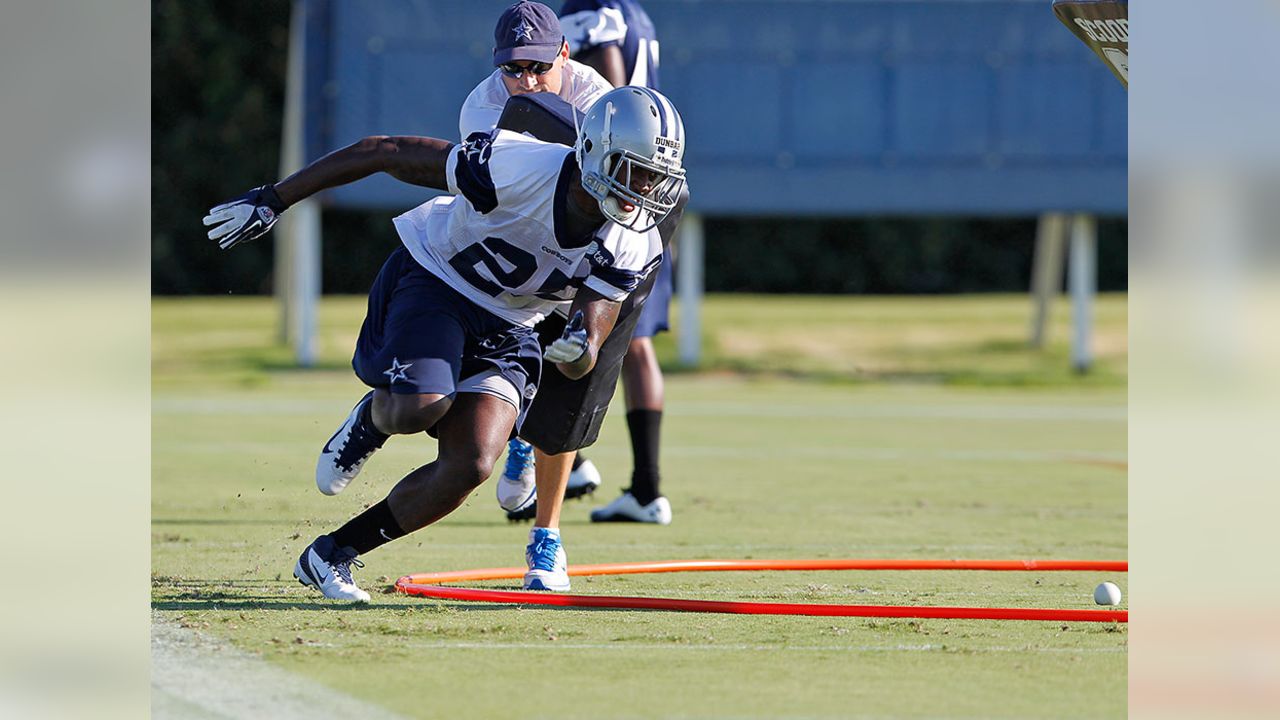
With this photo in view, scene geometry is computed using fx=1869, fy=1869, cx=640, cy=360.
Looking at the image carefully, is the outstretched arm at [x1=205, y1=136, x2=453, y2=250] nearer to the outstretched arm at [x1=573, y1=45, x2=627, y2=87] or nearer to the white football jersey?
the white football jersey

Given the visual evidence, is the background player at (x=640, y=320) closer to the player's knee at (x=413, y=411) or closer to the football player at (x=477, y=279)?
the football player at (x=477, y=279)

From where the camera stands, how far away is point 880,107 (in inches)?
842

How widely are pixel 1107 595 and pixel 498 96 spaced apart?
284 cm

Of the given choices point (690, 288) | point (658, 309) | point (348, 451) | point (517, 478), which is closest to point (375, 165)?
point (348, 451)

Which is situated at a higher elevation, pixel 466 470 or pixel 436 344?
pixel 436 344

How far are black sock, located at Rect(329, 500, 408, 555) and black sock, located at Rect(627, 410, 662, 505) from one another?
2657 millimetres

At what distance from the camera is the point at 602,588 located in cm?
669

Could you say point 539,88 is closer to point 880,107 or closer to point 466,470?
point 466,470

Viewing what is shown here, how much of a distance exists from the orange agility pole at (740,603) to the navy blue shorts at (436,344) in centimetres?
63

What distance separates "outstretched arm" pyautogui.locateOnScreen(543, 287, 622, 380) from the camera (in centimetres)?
594

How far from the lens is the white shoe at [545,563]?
649 centimetres
